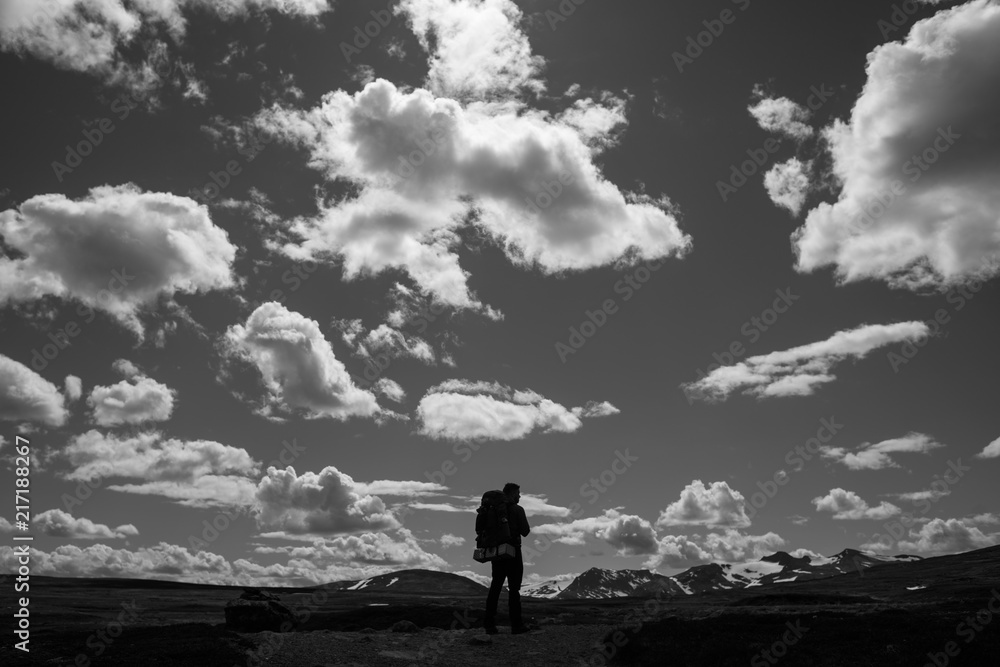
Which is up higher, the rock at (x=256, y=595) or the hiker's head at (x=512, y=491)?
the hiker's head at (x=512, y=491)

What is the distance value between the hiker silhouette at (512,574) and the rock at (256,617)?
37.0 ft

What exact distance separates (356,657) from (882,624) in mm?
14676

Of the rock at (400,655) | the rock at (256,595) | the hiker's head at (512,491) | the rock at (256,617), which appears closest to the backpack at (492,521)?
the hiker's head at (512,491)

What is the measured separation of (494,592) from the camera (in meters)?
21.9

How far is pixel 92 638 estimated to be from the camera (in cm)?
2019

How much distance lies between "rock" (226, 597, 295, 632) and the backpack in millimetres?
11655

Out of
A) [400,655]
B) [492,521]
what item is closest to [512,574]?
[492,521]

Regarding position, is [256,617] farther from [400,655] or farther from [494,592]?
[400,655]

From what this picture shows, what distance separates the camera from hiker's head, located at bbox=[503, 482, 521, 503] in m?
22.4

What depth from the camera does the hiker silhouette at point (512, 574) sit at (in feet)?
70.2

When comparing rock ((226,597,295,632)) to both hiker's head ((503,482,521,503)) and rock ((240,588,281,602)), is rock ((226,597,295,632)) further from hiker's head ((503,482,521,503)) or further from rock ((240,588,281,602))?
hiker's head ((503,482,521,503))

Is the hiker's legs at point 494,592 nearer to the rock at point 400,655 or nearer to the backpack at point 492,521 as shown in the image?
the backpack at point 492,521

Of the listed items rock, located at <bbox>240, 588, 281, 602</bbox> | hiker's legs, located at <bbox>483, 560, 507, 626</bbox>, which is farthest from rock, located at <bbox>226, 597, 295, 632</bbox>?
hiker's legs, located at <bbox>483, 560, 507, 626</bbox>

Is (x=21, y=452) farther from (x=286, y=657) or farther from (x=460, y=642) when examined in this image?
(x=460, y=642)
